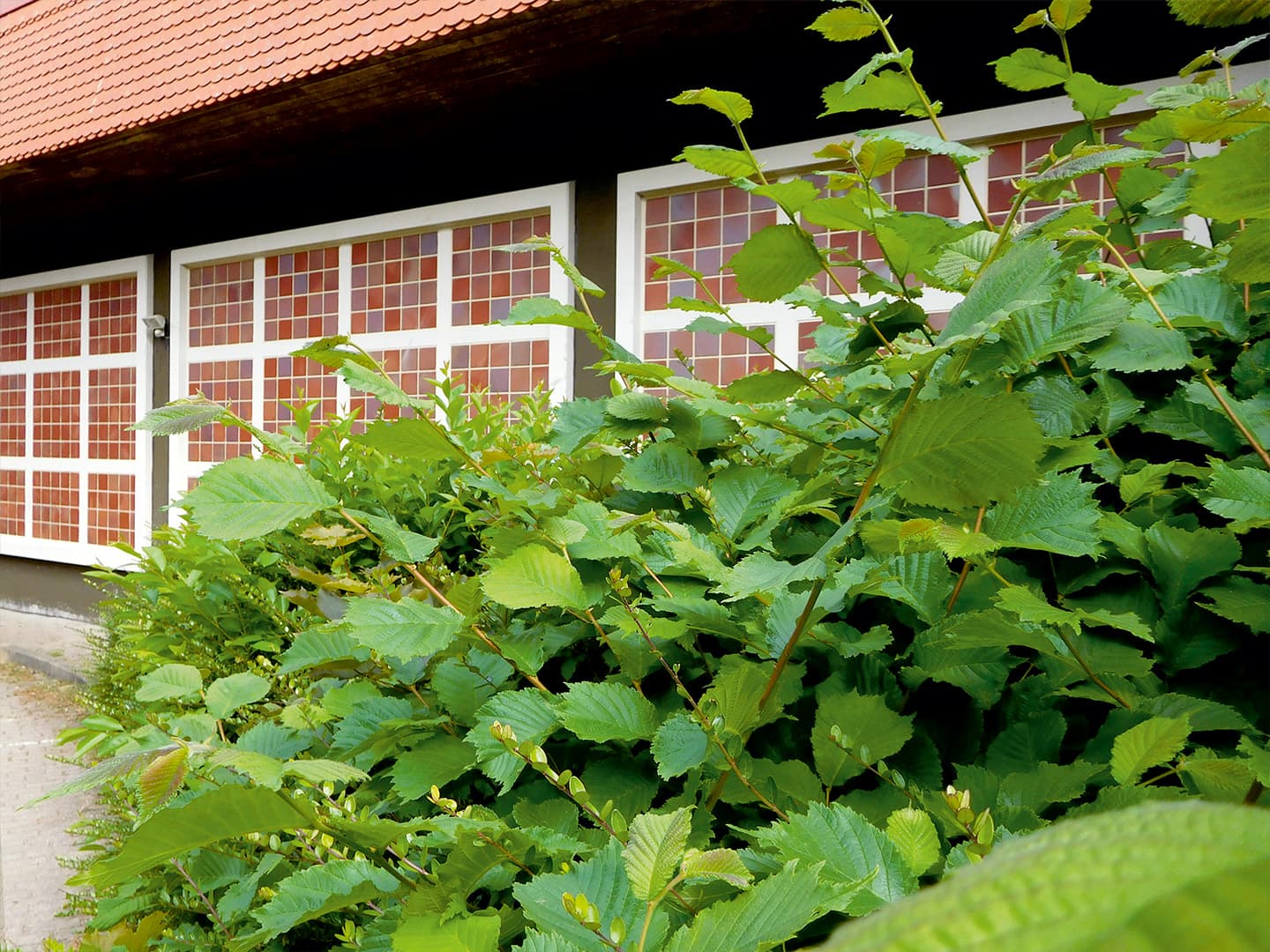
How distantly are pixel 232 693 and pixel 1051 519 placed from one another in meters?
0.92

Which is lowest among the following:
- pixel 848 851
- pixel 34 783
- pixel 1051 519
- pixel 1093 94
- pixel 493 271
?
pixel 34 783

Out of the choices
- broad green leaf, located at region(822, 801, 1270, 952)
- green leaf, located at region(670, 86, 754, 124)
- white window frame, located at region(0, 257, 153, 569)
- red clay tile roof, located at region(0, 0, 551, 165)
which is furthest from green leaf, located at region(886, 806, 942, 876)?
white window frame, located at region(0, 257, 153, 569)

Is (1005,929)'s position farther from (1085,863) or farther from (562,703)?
(562,703)

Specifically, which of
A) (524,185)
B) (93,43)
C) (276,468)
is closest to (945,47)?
(524,185)

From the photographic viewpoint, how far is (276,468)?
3.34 ft

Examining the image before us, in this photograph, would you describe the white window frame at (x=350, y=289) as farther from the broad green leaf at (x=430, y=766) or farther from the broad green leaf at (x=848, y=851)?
the broad green leaf at (x=848, y=851)

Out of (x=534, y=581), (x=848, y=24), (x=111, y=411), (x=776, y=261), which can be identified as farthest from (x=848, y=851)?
(x=111, y=411)

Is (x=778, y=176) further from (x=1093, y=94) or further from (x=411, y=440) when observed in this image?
(x=411, y=440)

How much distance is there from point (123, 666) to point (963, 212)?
4852 mm

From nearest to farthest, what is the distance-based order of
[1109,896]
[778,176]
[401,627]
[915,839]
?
[1109,896] < [915,839] < [401,627] < [778,176]

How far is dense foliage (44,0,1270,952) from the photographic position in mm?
718

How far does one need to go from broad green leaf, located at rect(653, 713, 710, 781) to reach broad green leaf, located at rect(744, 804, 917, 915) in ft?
0.41

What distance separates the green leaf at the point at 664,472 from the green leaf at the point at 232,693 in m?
0.50

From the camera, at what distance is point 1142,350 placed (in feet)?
3.70
